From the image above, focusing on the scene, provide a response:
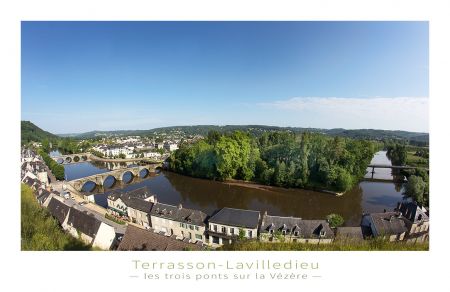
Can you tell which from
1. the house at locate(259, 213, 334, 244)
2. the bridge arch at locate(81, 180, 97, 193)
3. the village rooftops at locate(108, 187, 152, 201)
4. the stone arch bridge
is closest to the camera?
the house at locate(259, 213, 334, 244)

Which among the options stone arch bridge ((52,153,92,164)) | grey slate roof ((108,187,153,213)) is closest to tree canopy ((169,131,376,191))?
grey slate roof ((108,187,153,213))

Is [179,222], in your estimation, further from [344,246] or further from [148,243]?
[344,246]

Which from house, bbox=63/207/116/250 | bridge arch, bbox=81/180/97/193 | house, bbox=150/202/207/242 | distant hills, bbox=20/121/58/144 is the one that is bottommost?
bridge arch, bbox=81/180/97/193

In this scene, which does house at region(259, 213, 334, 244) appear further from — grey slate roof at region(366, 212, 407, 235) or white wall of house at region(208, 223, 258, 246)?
grey slate roof at region(366, 212, 407, 235)

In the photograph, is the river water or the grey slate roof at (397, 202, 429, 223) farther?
the river water

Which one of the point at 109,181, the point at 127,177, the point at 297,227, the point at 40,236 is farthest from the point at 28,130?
the point at 127,177
